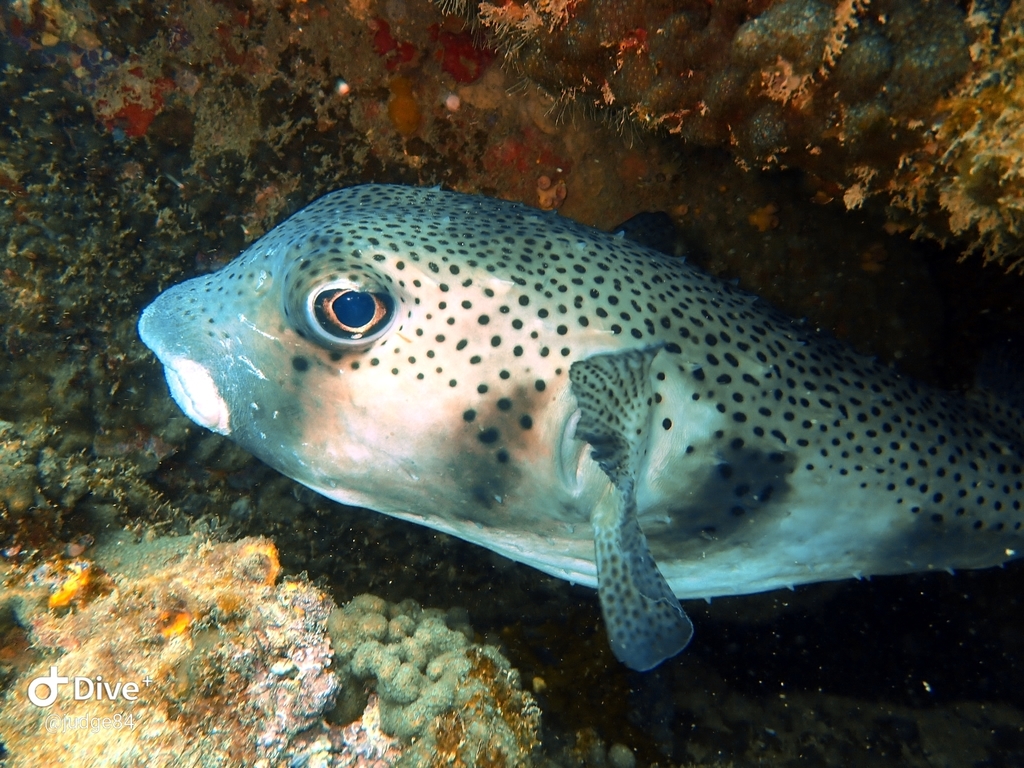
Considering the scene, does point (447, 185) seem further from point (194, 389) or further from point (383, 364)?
point (194, 389)

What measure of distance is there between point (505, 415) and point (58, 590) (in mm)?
2044

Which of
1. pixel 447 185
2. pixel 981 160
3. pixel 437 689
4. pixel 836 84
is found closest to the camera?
pixel 981 160

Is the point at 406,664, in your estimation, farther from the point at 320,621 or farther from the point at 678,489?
the point at 678,489

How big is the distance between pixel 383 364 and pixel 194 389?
2.63 feet

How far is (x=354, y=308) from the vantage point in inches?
84.0

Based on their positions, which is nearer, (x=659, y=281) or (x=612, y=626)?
(x=612, y=626)

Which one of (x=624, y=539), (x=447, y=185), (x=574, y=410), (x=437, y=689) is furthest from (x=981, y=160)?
(x=437, y=689)

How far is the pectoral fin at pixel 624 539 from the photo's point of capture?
205cm

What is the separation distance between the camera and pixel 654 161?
384cm

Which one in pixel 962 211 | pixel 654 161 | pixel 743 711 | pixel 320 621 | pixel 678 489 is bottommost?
pixel 743 711

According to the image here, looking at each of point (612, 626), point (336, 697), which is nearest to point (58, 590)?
point (336, 697)

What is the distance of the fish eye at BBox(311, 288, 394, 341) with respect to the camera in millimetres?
2119

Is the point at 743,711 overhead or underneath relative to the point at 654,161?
underneath

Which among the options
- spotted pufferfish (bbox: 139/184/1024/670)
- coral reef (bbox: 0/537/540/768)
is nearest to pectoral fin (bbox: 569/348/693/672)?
spotted pufferfish (bbox: 139/184/1024/670)
